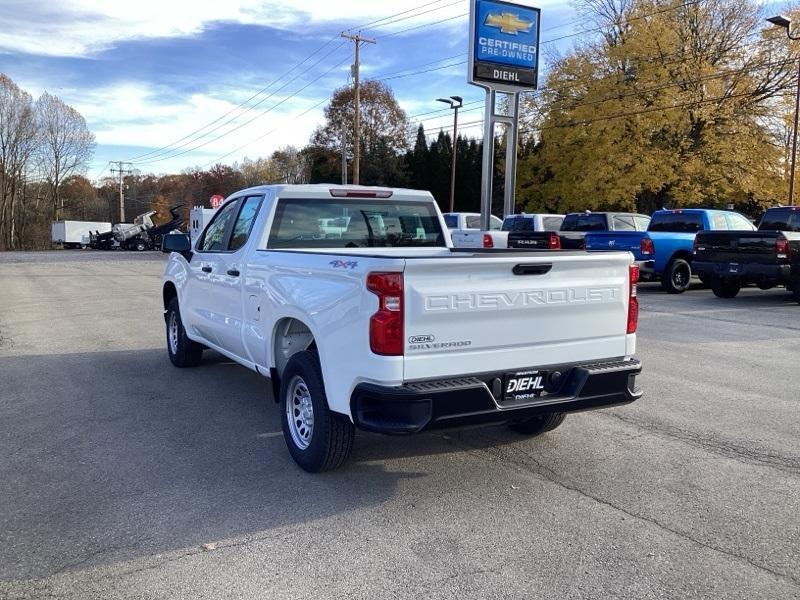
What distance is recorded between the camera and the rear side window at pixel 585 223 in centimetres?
1873

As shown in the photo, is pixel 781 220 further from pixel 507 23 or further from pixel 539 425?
pixel 539 425

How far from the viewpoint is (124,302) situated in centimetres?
1482

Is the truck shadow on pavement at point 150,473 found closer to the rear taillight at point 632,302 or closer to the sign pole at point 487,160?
the rear taillight at point 632,302

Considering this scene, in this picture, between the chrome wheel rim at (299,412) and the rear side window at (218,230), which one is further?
the rear side window at (218,230)

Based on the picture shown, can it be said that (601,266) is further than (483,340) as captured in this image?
Yes

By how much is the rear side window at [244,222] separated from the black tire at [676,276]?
13.4 meters

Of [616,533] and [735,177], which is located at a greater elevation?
[735,177]

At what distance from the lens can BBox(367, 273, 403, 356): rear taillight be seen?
375 centimetres

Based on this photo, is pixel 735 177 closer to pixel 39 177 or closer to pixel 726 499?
pixel 726 499

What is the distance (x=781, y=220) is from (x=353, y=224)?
45.1ft

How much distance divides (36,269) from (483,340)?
27107 mm

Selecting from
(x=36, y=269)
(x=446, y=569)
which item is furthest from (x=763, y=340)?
(x=36, y=269)

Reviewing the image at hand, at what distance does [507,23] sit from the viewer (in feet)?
71.7

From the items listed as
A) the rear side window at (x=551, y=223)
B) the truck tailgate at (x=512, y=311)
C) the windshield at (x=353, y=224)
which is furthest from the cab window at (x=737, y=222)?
the truck tailgate at (x=512, y=311)
